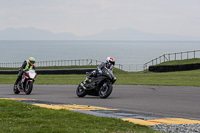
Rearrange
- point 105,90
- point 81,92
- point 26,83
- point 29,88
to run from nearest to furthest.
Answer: point 105,90 → point 81,92 → point 29,88 → point 26,83

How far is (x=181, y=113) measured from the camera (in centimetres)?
1138

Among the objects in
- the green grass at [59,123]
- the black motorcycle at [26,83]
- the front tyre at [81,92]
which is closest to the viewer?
the green grass at [59,123]

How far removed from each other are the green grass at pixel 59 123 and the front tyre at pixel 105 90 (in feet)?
18.3

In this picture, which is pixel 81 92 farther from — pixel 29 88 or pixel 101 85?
pixel 29 88

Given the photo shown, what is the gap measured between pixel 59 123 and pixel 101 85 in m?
7.76

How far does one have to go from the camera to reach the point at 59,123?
27.3ft

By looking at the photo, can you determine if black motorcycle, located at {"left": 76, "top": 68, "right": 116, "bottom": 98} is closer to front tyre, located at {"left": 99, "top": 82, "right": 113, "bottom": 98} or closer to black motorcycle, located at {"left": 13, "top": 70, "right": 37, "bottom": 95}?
front tyre, located at {"left": 99, "top": 82, "right": 113, "bottom": 98}

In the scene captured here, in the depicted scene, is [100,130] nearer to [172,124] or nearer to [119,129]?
[119,129]

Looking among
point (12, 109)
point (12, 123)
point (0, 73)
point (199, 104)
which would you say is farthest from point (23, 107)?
point (0, 73)

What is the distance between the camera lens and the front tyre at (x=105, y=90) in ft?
51.4

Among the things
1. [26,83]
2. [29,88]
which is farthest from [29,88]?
[26,83]

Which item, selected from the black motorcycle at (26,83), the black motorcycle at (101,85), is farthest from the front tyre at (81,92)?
the black motorcycle at (26,83)

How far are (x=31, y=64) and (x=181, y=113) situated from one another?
8933mm

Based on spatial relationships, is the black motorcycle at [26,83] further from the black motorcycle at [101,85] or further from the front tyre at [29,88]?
the black motorcycle at [101,85]
